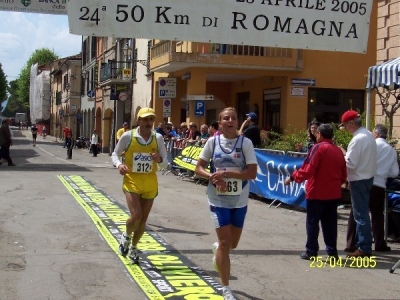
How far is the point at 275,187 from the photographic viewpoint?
14.5 m

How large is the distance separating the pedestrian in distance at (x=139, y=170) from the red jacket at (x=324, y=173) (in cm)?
185

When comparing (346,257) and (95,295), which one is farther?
(346,257)

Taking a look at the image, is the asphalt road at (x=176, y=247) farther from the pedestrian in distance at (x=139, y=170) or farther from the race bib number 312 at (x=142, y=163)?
the race bib number 312 at (x=142, y=163)

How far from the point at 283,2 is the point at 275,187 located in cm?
518

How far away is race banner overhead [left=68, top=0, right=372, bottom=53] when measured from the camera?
32.5 feet

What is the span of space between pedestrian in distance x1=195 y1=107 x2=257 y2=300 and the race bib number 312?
1.51 meters

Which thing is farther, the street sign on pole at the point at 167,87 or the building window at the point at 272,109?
the street sign on pole at the point at 167,87

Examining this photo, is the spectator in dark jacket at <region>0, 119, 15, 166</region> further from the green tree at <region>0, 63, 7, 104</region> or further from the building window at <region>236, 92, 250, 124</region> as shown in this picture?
the green tree at <region>0, 63, 7, 104</region>

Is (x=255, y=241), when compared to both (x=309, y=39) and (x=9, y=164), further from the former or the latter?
(x=9, y=164)

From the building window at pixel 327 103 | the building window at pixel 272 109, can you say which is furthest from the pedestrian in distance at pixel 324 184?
the building window at pixel 327 103

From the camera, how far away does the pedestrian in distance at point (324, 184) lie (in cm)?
841

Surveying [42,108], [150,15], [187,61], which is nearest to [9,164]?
[187,61]
